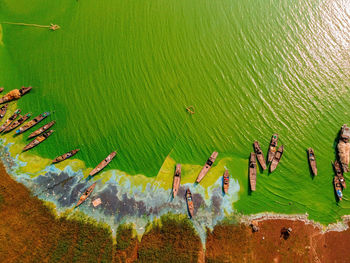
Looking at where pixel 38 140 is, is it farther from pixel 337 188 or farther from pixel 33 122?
pixel 337 188

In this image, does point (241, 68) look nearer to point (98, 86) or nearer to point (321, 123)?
point (321, 123)

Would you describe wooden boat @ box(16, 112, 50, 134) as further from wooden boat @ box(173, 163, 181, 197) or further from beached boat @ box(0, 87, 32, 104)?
wooden boat @ box(173, 163, 181, 197)

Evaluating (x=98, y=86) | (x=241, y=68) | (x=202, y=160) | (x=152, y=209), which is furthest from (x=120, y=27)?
(x=152, y=209)

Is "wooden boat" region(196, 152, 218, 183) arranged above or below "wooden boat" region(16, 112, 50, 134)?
above

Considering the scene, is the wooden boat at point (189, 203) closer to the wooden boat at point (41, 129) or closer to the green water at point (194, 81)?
the green water at point (194, 81)

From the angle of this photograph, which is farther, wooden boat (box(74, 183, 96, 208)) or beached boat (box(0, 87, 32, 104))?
beached boat (box(0, 87, 32, 104))

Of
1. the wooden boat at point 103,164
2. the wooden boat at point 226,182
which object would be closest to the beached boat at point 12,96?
the wooden boat at point 103,164

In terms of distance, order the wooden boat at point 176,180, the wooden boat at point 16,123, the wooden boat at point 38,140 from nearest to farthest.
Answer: the wooden boat at point 176,180, the wooden boat at point 38,140, the wooden boat at point 16,123

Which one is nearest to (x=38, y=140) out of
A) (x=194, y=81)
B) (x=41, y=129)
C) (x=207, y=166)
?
(x=41, y=129)

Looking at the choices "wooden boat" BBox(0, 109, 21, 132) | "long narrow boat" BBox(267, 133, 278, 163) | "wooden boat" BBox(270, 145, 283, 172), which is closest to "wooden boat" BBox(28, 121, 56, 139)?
"wooden boat" BBox(0, 109, 21, 132)
